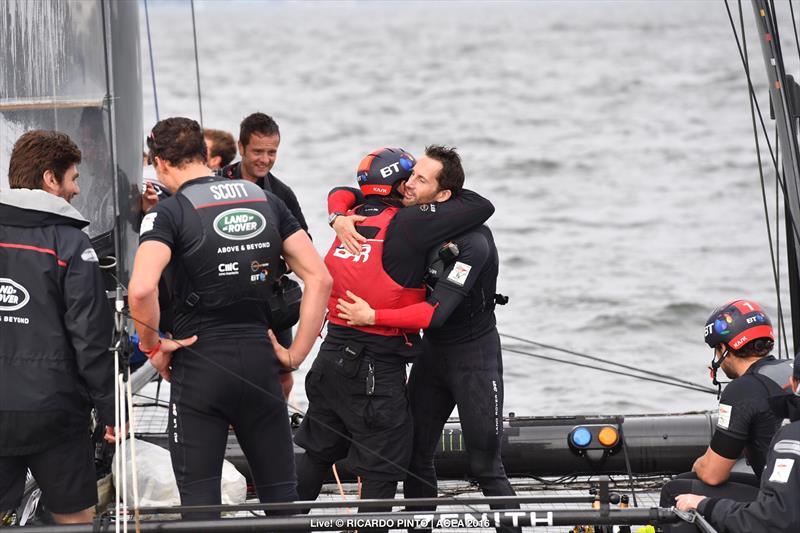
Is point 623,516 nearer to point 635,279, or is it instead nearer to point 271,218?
point 271,218

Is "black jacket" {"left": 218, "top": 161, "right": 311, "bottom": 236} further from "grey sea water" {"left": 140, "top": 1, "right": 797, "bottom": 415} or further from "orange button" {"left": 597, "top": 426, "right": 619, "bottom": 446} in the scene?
"grey sea water" {"left": 140, "top": 1, "right": 797, "bottom": 415}

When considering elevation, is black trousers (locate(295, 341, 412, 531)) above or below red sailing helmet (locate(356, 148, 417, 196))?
below

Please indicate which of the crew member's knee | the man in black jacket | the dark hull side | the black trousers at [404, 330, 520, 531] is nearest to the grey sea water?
the dark hull side

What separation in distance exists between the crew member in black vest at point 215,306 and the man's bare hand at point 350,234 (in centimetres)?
35

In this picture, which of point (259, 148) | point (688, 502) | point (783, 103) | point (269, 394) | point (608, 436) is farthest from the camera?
point (608, 436)

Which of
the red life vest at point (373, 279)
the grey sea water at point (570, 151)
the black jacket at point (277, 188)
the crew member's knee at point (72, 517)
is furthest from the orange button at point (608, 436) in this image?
the grey sea water at point (570, 151)

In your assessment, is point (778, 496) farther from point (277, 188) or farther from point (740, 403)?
point (277, 188)

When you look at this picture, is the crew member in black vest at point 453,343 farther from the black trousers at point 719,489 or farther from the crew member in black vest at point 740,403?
the crew member in black vest at point 740,403

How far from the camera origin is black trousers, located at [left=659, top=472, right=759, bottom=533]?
5.11 m

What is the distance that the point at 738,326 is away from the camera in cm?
507

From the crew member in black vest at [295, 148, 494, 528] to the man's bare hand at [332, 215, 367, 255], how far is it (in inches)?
0.9

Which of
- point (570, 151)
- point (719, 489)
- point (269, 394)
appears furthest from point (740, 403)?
point (570, 151)

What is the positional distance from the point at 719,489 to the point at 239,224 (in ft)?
6.69

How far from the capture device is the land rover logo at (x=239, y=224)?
186 inches
